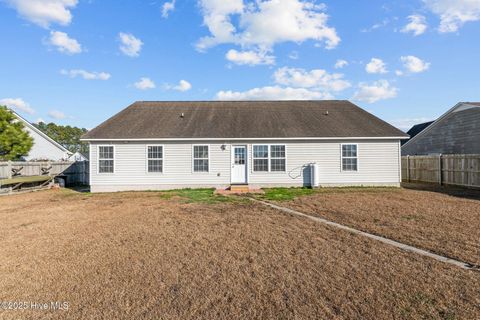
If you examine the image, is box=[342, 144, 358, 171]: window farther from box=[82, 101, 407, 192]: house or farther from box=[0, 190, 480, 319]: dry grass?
box=[0, 190, 480, 319]: dry grass

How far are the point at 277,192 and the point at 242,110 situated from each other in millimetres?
6849

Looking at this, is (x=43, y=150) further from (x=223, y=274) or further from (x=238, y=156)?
(x=223, y=274)

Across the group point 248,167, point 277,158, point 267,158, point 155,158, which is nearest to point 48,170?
point 155,158

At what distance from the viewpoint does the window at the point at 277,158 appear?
15.0 m

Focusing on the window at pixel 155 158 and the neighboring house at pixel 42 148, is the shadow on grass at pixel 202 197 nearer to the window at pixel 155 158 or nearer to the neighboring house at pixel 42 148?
the window at pixel 155 158

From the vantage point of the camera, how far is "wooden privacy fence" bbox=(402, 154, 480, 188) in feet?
47.7

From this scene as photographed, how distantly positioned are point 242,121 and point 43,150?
25.2m

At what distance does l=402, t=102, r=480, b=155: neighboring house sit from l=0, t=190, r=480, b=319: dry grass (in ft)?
58.2

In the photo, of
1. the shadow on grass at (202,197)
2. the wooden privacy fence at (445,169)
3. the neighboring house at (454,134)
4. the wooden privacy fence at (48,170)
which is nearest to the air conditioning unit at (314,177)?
the shadow on grass at (202,197)

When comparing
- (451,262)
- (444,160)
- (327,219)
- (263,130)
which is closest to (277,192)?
(263,130)

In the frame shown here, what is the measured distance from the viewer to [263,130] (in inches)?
604

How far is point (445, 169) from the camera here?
16422 mm

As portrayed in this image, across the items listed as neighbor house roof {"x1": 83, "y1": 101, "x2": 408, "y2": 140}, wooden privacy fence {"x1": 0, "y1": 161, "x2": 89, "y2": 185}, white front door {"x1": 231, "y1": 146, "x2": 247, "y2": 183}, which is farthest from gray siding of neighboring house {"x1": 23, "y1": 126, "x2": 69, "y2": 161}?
white front door {"x1": 231, "y1": 146, "x2": 247, "y2": 183}

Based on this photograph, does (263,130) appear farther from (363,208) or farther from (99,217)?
(99,217)
